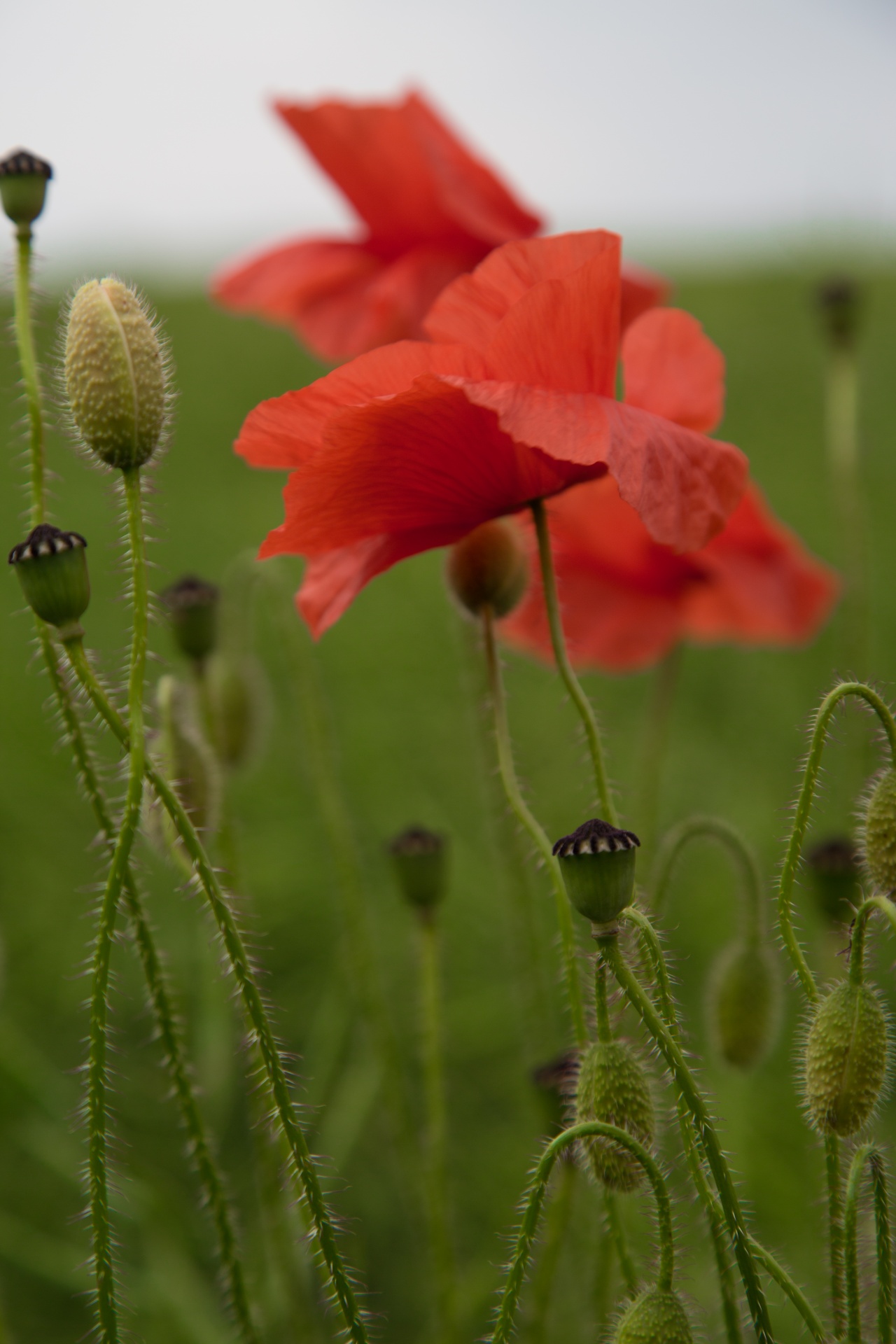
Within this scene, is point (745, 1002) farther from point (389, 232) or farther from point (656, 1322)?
point (389, 232)

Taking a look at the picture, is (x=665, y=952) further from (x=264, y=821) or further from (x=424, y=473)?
(x=264, y=821)

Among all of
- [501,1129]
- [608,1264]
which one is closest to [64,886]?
[501,1129]

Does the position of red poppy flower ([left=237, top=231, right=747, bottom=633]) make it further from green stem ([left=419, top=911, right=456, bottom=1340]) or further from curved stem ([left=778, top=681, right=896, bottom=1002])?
green stem ([left=419, top=911, right=456, bottom=1340])

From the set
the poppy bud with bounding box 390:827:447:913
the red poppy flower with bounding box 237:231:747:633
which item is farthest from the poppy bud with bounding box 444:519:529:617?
the poppy bud with bounding box 390:827:447:913

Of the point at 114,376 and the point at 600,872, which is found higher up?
the point at 114,376

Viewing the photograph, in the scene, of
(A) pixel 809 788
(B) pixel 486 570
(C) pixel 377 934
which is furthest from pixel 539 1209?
(C) pixel 377 934

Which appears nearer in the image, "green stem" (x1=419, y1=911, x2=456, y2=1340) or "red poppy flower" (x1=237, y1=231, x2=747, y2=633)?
"red poppy flower" (x1=237, y1=231, x2=747, y2=633)

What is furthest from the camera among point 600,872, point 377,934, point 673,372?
point 377,934
